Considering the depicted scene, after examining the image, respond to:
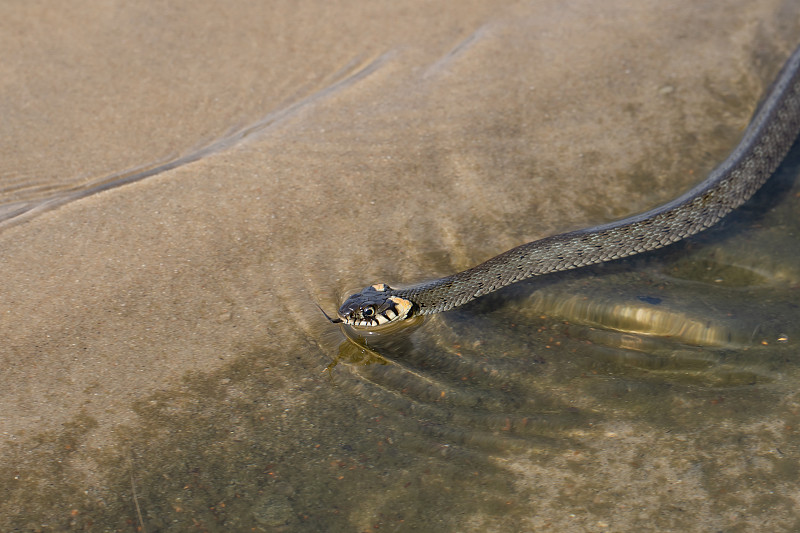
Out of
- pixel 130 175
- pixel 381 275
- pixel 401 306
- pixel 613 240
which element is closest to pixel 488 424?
pixel 401 306

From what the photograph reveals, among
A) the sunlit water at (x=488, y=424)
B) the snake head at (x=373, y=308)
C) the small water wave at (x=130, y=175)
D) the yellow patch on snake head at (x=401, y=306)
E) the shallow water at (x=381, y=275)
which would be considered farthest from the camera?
the small water wave at (x=130, y=175)

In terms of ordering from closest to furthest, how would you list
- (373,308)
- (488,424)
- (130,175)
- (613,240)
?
1. (488,424)
2. (373,308)
3. (613,240)
4. (130,175)

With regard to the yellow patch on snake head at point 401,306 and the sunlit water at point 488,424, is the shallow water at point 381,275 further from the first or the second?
the yellow patch on snake head at point 401,306

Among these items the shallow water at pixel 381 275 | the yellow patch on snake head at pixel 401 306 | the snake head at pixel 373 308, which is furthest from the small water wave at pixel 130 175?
the yellow patch on snake head at pixel 401 306

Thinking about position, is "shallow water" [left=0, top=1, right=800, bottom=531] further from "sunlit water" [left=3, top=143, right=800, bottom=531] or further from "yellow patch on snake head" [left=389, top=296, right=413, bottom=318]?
"yellow patch on snake head" [left=389, top=296, right=413, bottom=318]

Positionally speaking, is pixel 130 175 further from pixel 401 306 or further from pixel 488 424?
pixel 488 424

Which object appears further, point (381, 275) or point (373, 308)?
point (381, 275)

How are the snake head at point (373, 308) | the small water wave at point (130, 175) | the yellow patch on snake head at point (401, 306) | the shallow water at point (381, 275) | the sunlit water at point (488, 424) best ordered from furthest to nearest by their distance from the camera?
the small water wave at point (130, 175), the yellow patch on snake head at point (401, 306), the snake head at point (373, 308), the shallow water at point (381, 275), the sunlit water at point (488, 424)

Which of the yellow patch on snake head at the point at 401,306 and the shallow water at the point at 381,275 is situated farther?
the yellow patch on snake head at the point at 401,306

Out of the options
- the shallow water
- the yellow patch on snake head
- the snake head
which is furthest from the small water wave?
the yellow patch on snake head
